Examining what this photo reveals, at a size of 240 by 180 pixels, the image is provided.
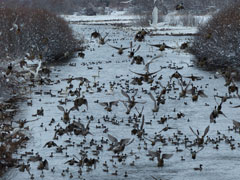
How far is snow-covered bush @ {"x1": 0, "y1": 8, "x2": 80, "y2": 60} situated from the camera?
32.3m

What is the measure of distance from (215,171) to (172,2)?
280ft

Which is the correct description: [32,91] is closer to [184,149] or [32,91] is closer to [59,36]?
[184,149]

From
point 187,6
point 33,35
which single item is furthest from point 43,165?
point 187,6

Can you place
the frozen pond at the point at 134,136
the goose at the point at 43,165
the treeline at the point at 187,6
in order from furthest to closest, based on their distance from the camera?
the treeline at the point at 187,6, the frozen pond at the point at 134,136, the goose at the point at 43,165

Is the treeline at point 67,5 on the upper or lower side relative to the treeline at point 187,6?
upper

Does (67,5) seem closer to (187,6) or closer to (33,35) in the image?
(187,6)

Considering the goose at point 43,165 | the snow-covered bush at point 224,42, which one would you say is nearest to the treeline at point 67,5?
the snow-covered bush at point 224,42

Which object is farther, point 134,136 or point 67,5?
point 67,5

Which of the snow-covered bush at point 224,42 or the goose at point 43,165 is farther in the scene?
the snow-covered bush at point 224,42

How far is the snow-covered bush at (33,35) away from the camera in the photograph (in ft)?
106

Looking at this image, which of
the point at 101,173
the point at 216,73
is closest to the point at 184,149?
the point at 101,173

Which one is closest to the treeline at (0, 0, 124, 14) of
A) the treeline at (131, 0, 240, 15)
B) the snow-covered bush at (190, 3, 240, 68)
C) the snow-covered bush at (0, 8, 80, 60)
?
the treeline at (131, 0, 240, 15)

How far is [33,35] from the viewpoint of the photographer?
3450 cm

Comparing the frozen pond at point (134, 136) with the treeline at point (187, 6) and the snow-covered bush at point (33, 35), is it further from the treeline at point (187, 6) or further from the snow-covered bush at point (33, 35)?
the treeline at point (187, 6)
